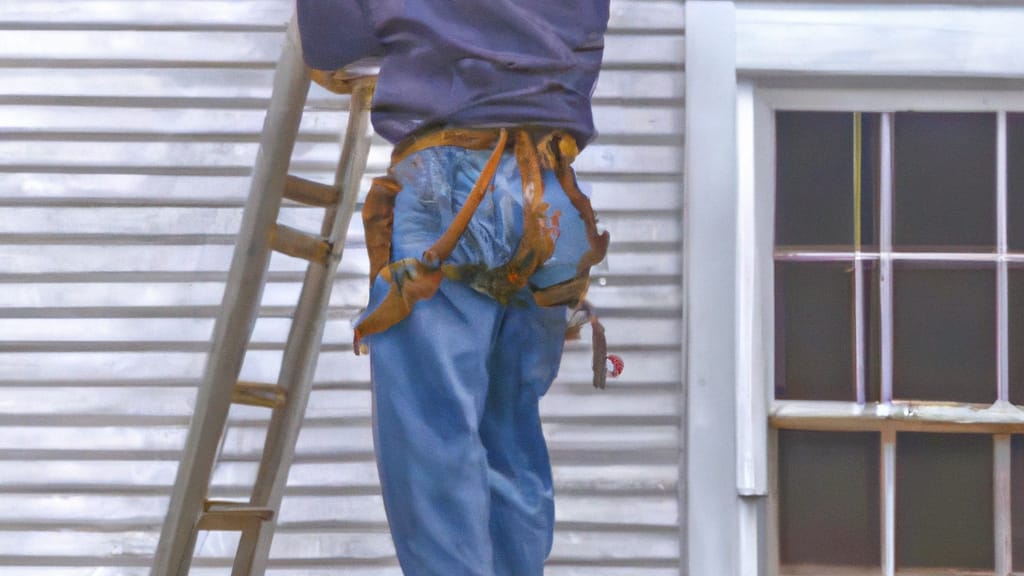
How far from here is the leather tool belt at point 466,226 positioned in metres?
2.05

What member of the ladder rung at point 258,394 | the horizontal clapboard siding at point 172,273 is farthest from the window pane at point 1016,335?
the ladder rung at point 258,394

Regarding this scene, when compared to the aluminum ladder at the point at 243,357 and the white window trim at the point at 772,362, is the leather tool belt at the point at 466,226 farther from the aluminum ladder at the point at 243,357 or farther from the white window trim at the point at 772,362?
the white window trim at the point at 772,362

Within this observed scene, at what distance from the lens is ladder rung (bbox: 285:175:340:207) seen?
244cm

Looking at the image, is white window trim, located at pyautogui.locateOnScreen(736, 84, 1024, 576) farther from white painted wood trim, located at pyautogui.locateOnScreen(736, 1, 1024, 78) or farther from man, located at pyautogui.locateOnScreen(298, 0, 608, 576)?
man, located at pyautogui.locateOnScreen(298, 0, 608, 576)

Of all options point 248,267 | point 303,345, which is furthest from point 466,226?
point 303,345

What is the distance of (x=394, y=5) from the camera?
2.11m

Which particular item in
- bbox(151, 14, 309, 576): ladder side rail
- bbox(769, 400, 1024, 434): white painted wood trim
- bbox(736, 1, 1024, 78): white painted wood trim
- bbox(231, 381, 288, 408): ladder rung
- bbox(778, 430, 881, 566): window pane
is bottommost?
bbox(778, 430, 881, 566): window pane

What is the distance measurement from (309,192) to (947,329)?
5.39ft

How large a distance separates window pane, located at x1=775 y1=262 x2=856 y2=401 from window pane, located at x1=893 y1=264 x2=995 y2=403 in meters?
0.13

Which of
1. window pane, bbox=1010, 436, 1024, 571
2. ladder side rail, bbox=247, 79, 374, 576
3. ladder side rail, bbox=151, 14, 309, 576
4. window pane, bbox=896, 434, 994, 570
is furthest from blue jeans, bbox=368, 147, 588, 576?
window pane, bbox=1010, 436, 1024, 571

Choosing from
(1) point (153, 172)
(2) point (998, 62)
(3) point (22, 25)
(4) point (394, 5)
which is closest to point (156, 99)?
(1) point (153, 172)

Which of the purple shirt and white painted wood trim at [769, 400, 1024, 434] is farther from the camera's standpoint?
white painted wood trim at [769, 400, 1024, 434]

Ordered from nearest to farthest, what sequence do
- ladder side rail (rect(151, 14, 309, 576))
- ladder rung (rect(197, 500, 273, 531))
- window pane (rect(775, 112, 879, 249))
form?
ladder side rail (rect(151, 14, 309, 576)) < ladder rung (rect(197, 500, 273, 531)) < window pane (rect(775, 112, 879, 249))

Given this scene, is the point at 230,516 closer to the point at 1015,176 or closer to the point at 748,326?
the point at 748,326
